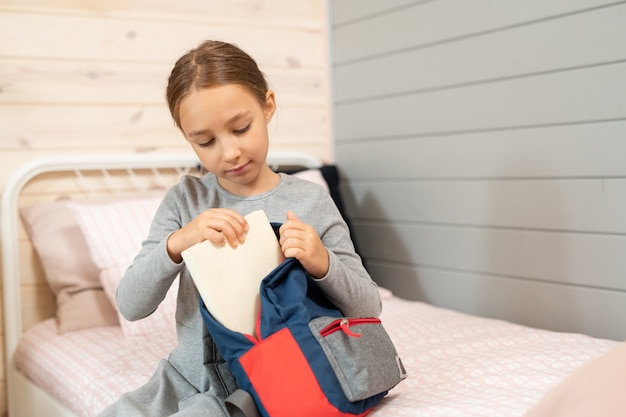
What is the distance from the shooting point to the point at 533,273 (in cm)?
195

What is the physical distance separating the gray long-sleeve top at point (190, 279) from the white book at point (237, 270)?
0.29 feet

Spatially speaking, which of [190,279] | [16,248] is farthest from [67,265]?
[190,279]

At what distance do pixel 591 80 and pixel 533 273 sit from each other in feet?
1.67

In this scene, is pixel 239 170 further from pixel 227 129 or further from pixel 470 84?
pixel 470 84

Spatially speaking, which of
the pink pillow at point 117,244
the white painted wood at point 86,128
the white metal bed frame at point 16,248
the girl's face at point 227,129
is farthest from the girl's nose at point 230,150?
the white painted wood at point 86,128

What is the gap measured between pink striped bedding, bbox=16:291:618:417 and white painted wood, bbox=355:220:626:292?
18 cm

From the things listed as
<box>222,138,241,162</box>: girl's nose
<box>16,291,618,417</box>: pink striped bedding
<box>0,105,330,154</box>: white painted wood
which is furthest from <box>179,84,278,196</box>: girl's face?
<box>0,105,330,154</box>: white painted wood

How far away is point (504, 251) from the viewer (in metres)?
2.02

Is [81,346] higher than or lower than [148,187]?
lower

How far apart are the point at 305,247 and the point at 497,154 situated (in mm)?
967

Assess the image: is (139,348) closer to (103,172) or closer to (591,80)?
(103,172)

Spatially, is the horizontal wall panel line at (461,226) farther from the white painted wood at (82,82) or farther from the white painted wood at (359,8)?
the white painted wood at (82,82)

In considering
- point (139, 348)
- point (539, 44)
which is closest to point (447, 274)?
point (539, 44)

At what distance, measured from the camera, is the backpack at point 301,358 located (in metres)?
1.11
